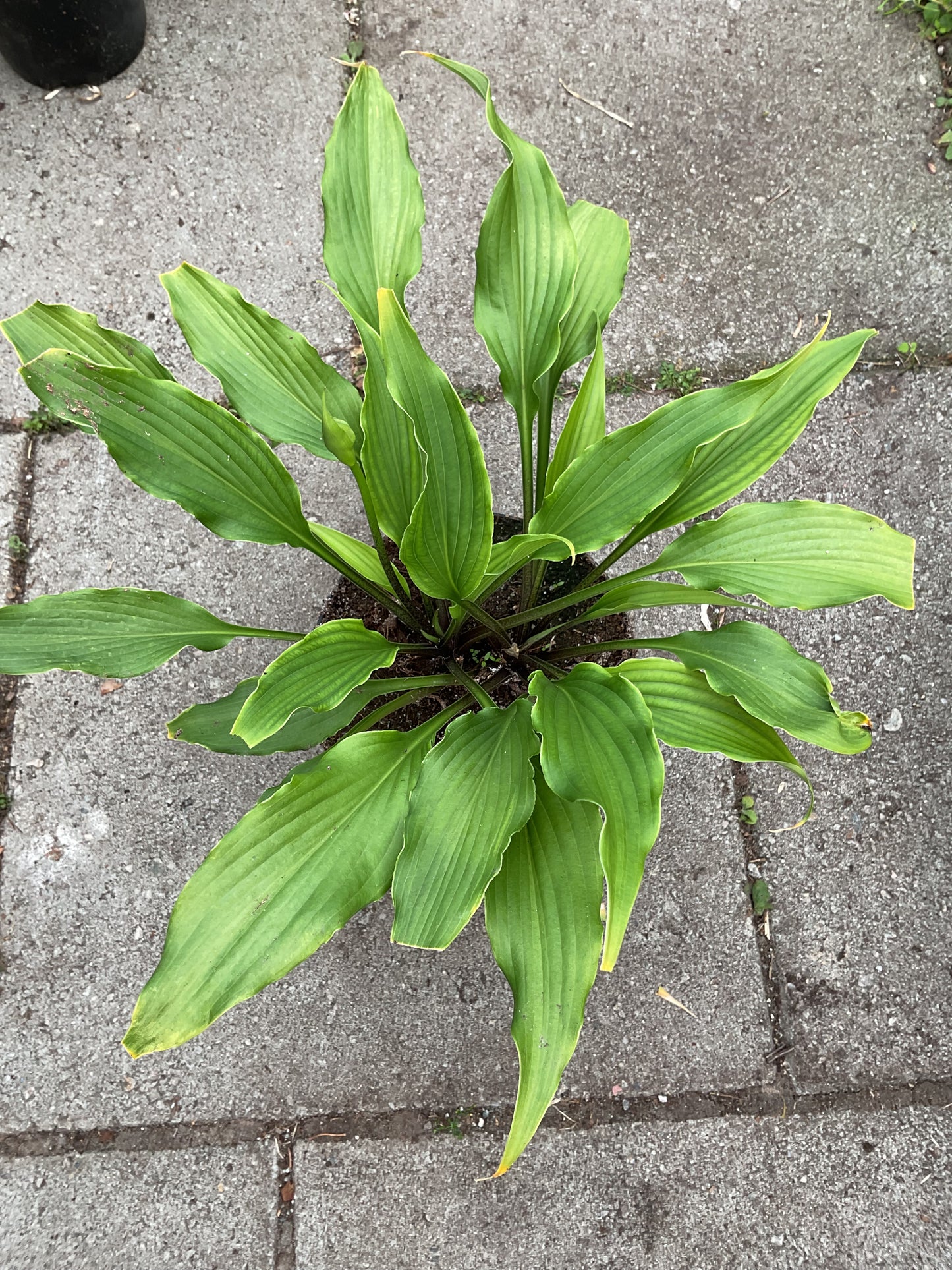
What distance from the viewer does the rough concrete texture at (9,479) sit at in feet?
4.42

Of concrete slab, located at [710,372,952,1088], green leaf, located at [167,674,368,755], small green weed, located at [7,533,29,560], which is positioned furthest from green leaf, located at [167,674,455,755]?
concrete slab, located at [710,372,952,1088]

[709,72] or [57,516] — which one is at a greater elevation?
[709,72]

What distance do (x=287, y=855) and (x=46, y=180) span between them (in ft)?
4.10

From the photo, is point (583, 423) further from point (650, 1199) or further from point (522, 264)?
point (650, 1199)

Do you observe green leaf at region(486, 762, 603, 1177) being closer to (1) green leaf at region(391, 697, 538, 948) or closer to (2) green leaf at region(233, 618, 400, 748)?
(1) green leaf at region(391, 697, 538, 948)

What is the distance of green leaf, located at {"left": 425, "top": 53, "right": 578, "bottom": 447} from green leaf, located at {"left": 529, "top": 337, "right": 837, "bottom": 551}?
0.19 meters

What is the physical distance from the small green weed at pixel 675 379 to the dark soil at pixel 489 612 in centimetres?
37

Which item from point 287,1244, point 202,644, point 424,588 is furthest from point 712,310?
point 287,1244

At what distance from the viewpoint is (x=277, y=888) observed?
0.81m

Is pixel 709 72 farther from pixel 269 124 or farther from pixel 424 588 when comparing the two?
pixel 424 588

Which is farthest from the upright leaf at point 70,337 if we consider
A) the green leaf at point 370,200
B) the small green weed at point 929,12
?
the small green weed at point 929,12

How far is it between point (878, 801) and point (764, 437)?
2.30ft

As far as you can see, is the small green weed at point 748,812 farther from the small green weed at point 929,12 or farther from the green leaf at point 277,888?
the small green weed at point 929,12

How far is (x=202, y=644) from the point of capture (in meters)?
0.96
